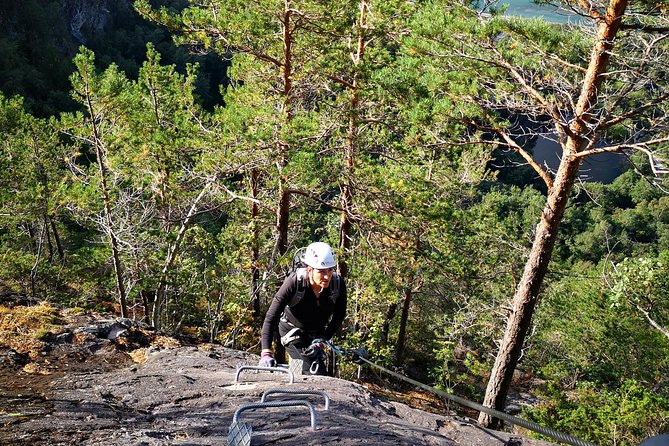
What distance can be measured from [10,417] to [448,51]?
21.5 feet

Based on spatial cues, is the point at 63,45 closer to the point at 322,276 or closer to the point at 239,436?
the point at 322,276

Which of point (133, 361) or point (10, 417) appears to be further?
point (133, 361)

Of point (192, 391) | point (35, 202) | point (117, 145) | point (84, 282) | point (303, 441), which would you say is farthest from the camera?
point (84, 282)

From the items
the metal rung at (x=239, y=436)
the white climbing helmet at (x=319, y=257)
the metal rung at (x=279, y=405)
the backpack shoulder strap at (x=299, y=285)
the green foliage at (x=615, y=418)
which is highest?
the white climbing helmet at (x=319, y=257)

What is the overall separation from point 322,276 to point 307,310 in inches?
20.5

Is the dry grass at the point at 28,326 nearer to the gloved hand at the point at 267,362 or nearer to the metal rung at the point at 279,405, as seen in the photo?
the gloved hand at the point at 267,362

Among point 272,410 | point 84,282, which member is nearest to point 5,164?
point 84,282

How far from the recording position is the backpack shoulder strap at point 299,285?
4758 mm

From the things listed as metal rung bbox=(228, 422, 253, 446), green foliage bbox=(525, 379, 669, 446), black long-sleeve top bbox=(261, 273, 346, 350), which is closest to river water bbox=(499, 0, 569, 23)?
black long-sleeve top bbox=(261, 273, 346, 350)

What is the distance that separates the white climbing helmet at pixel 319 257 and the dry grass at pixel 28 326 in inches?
112

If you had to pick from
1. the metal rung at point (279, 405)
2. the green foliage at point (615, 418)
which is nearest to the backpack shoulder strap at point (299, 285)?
the metal rung at point (279, 405)

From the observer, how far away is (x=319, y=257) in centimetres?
Result: 464

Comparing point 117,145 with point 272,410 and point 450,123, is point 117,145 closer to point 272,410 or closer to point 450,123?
point 450,123

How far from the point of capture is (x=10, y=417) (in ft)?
11.0
